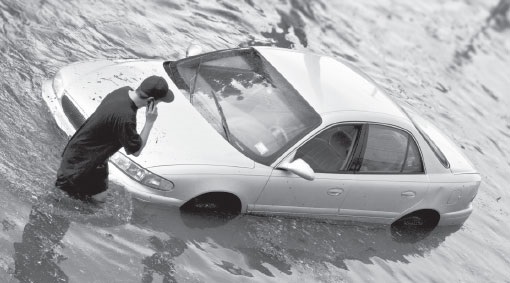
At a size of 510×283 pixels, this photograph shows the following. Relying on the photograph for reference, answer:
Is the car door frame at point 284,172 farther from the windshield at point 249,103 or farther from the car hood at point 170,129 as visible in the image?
the car hood at point 170,129

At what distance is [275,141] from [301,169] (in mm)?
549

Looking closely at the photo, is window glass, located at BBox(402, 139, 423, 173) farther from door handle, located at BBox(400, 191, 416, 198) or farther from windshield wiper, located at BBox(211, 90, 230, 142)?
Answer: windshield wiper, located at BBox(211, 90, 230, 142)

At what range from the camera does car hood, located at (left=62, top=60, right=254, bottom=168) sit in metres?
7.61

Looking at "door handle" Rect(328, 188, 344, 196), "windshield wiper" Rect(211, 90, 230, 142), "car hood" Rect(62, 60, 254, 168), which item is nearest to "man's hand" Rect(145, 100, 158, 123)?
"car hood" Rect(62, 60, 254, 168)

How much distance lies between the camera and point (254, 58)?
9094 mm

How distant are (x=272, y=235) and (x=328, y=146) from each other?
3.78ft

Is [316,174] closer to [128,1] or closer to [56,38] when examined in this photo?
[56,38]

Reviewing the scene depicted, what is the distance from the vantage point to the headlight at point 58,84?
27.1 ft

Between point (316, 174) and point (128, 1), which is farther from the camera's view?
point (128, 1)

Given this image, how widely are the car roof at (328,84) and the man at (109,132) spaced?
7.99 ft

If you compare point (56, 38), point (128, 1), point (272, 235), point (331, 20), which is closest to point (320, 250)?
point (272, 235)

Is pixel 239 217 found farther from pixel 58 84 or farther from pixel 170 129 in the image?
pixel 58 84

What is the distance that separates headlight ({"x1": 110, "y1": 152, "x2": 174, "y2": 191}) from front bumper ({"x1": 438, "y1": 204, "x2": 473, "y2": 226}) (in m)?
3.85

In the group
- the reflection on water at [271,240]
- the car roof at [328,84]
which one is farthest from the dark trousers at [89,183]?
the car roof at [328,84]
